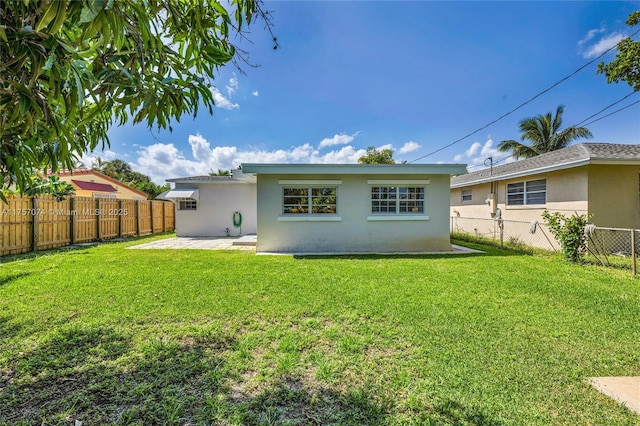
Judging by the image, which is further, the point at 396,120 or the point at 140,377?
the point at 396,120

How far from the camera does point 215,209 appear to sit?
16047mm

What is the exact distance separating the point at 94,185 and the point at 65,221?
16606 mm

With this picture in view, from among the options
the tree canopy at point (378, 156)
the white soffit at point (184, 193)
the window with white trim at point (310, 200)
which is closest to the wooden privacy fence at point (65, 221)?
the white soffit at point (184, 193)

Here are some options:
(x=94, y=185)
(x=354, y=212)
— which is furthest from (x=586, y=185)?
(x=94, y=185)

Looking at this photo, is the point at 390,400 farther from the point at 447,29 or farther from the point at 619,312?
the point at 447,29

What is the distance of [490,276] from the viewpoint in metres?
6.91

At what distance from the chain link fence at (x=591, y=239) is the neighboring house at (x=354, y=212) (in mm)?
3151

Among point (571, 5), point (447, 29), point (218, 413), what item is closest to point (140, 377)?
point (218, 413)

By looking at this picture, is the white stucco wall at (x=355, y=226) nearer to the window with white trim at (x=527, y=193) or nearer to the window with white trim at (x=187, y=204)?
the window with white trim at (x=527, y=193)

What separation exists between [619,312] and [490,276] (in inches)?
94.8

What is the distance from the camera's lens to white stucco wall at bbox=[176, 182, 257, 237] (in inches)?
627

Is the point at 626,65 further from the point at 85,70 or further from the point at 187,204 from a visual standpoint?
the point at 187,204

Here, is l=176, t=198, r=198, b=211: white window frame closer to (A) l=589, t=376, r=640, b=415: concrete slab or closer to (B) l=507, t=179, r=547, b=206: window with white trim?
(A) l=589, t=376, r=640, b=415: concrete slab

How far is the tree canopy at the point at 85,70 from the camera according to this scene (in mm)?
1383
